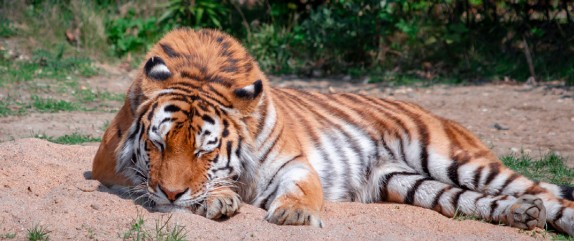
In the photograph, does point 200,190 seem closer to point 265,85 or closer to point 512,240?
point 265,85

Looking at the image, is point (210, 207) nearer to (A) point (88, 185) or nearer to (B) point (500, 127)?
(A) point (88, 185)

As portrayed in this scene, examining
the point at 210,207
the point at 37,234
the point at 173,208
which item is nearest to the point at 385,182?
the point at 210,207

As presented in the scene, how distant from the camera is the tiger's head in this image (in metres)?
3.83

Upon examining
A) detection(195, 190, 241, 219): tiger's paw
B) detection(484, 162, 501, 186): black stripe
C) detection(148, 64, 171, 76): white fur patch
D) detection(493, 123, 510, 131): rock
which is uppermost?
detection(148, 64, 171, 76): white fur patch

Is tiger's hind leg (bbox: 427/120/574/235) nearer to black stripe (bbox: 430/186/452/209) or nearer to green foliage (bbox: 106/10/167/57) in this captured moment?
black stripe (bbox: 430/186/452/209)

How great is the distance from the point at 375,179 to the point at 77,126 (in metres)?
3.05

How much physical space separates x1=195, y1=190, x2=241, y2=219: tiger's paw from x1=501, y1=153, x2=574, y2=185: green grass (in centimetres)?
252

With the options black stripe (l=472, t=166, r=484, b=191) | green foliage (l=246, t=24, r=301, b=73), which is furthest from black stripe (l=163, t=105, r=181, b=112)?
green foliage (l=246, t=24, r=301, b=73)

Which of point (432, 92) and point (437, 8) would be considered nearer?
point (432, 92)

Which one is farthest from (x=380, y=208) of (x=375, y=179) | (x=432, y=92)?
(x=432, y=92)

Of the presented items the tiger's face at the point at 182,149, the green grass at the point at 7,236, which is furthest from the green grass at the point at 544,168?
the green grass at the point at 7,236

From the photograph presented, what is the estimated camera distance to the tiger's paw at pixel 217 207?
3.93 meters

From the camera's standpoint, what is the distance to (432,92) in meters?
8.77

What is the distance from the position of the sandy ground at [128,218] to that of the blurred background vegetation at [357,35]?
16.2ft
